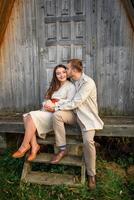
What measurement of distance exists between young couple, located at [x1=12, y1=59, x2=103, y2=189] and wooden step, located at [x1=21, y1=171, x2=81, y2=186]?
0.24 meters

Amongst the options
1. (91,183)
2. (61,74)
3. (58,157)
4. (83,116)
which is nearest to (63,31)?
(61,74)

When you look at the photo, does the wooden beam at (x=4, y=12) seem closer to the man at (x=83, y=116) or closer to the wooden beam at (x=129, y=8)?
the man at (x=83, y=116)

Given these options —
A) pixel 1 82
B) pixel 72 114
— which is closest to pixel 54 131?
pixel 72 114

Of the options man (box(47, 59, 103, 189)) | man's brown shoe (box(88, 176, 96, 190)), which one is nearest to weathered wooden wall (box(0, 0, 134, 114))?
man (box(47, 59, 103, 189))

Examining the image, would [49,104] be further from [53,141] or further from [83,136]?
[83,136]

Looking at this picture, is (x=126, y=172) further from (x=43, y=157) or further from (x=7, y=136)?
(x=7, y=136)

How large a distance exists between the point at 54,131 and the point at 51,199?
3.35 feet

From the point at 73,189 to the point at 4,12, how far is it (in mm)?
3291

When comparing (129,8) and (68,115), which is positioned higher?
(129,8)

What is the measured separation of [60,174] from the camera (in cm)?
505

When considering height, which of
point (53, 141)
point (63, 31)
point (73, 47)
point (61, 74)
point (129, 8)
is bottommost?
point (53, 141)

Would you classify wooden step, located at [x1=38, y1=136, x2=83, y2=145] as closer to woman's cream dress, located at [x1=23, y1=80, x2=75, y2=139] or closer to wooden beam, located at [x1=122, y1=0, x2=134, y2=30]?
woman's cream dress, located at [x1=23, y1=80, x2=75, y2=139]

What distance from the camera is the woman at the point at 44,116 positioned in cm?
494

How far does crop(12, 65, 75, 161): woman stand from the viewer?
4941 mm
